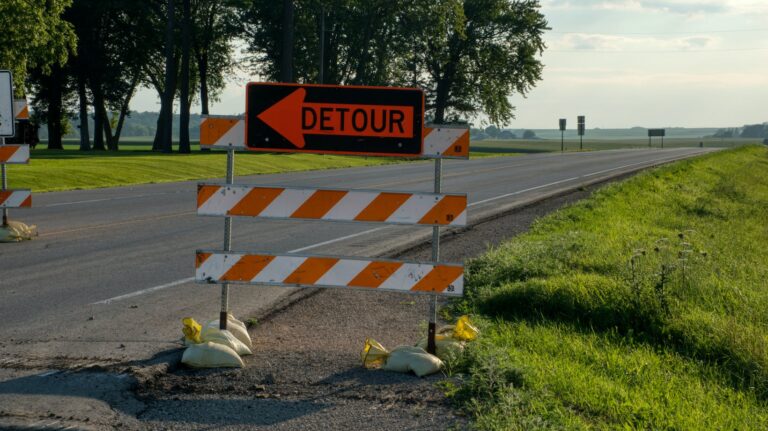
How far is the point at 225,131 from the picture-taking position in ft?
21.8

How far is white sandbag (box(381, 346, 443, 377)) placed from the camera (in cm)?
598

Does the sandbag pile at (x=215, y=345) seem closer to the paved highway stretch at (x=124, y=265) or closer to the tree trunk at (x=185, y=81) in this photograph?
the paved highway stretch at (x=124, y=265)

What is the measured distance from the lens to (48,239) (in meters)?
12.9

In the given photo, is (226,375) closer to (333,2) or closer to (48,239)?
(48,239)

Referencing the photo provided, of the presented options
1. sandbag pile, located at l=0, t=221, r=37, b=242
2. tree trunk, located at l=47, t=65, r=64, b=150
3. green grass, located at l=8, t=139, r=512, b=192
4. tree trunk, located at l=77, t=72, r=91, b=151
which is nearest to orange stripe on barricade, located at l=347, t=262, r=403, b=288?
sandbag pile, located at l=0, t=221, r=37, b=242

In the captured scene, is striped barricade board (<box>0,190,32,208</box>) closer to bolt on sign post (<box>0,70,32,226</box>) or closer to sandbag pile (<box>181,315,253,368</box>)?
bolt on sign post (<box>0,70,32,226</box>)

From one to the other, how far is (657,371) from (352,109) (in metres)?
2.72

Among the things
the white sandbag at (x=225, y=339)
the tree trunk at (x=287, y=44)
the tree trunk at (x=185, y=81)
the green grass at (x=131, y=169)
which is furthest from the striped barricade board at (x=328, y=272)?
the tree trunk at (x=185, y=81)

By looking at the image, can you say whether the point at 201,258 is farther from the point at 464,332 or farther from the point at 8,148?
the point at 8,148

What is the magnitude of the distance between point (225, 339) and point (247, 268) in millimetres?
519

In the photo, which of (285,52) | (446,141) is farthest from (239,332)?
(285,52)

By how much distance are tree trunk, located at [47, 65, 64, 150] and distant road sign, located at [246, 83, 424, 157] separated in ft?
178

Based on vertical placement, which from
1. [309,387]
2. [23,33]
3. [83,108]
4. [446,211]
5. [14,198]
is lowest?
[309,387]

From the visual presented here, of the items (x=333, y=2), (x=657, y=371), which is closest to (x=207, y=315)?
(x=657, y=371)
